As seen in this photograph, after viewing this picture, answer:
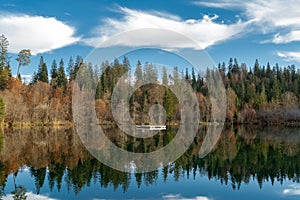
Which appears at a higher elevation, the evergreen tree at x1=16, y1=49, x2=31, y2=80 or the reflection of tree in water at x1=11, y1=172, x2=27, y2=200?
the evergreen tree at x1=16, y1=49, x2=31, y2=80

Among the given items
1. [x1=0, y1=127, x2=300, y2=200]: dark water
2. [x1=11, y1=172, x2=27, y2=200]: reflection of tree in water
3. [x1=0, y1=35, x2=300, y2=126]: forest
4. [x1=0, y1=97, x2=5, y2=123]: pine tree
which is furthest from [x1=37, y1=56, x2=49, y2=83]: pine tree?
[x1=11, y1=172, x2=27, y2=200]: reflection of tree in water

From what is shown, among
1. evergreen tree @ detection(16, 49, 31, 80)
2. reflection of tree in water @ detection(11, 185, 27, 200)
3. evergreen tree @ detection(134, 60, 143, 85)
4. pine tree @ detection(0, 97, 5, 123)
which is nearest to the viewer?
reflection of tree in water @ detection(11, 185, 27, 200)

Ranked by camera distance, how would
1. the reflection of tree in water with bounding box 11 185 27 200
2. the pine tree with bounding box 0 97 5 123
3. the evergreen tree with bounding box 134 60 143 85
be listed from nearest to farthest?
the reflection of tree in water with bounding box 11 185 27 200
the evergreen tree with bounding box 134 60 143 85
the pine tree with bounding box 0 97 5 123

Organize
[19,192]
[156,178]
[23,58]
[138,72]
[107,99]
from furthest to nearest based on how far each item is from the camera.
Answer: [23,58]
[107,99]
[138,72]
[156,178]
[19,192]

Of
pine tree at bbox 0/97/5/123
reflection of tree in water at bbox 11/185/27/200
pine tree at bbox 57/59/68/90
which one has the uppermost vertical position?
pine tree at bbox 57/59/68/90

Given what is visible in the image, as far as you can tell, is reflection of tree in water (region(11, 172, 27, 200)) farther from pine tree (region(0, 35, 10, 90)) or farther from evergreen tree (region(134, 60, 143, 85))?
pine tree (region(0, 35, 10, 90))

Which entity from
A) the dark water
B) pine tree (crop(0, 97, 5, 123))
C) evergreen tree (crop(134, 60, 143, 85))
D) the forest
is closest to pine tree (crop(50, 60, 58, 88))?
the forest

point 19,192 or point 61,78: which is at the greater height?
point 61,78

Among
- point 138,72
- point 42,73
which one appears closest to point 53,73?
point 42,73

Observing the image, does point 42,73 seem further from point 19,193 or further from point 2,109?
point 19,193

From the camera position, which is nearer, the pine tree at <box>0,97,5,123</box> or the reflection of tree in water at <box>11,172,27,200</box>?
the reflection of tree in water at <box>11,172,27,200</box>

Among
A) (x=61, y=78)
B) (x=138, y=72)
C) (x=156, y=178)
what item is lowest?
(x=156, y=178)

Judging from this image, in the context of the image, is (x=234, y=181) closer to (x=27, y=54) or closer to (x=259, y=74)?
(x=27, y=54)

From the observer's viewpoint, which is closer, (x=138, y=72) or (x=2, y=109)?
(x=138, y=72)
